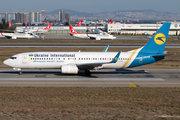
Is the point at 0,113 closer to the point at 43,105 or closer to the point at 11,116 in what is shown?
the point at 11,116

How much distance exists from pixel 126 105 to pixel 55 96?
619cm

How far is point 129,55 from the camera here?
31656 millimetres

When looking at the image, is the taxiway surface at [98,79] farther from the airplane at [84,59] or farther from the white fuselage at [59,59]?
the white fuselage at [59,59]

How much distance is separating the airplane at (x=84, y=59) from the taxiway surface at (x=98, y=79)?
48.4 inches

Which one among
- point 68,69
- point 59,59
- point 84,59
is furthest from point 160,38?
point 59,59

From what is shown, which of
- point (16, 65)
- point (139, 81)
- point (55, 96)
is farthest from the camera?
point (16, 65)

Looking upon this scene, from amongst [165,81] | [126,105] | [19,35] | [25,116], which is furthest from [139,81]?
[19,35]

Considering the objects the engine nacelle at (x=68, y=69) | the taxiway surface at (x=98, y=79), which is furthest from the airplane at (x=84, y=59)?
the taxiway surface at (x=98, y=79)

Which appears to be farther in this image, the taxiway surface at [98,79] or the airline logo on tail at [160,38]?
the airline logo on tail at [160,38]

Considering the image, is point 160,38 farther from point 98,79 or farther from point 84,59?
point 84,59

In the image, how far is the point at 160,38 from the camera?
105 feet

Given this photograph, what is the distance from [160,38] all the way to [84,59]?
1085 cm

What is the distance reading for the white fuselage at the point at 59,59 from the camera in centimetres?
3039

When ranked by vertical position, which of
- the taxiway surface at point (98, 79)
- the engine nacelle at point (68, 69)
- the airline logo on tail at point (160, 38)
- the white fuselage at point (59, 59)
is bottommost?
the taxiway surface at point (98, 79)
